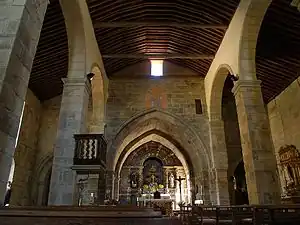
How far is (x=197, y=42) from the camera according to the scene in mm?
8984

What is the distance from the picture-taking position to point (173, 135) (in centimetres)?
1152

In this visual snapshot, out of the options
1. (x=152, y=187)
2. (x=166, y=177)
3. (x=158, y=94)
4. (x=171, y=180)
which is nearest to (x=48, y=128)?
(x=158, y=94)

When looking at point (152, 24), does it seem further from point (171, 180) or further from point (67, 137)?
point (171, 180)

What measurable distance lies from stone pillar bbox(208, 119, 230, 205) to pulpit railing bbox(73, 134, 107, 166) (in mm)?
5289

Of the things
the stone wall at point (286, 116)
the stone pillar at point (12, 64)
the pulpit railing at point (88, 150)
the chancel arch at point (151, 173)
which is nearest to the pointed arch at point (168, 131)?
the stone wall at point (286, 116)

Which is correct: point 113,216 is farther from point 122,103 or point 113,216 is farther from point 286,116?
point 286,116

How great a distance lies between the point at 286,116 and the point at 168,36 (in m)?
5.39

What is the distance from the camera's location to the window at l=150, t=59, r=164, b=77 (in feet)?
35.0

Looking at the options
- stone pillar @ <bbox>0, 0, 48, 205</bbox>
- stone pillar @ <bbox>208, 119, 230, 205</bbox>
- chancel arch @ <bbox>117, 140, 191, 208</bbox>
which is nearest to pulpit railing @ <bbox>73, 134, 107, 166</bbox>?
stone pillar @ <bbox>0, 0, 48, 205</bbox>

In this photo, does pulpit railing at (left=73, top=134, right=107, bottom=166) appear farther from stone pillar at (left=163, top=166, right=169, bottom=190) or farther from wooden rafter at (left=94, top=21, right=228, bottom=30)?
stone pillar at (left=163, top=166, right=169, bottom=190)

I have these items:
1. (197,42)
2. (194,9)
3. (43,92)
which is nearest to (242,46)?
(194,9)

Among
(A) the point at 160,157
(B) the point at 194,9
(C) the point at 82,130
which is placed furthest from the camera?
(A) the point at 160,157

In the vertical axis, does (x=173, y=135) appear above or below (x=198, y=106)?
below

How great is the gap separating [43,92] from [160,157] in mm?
7902
